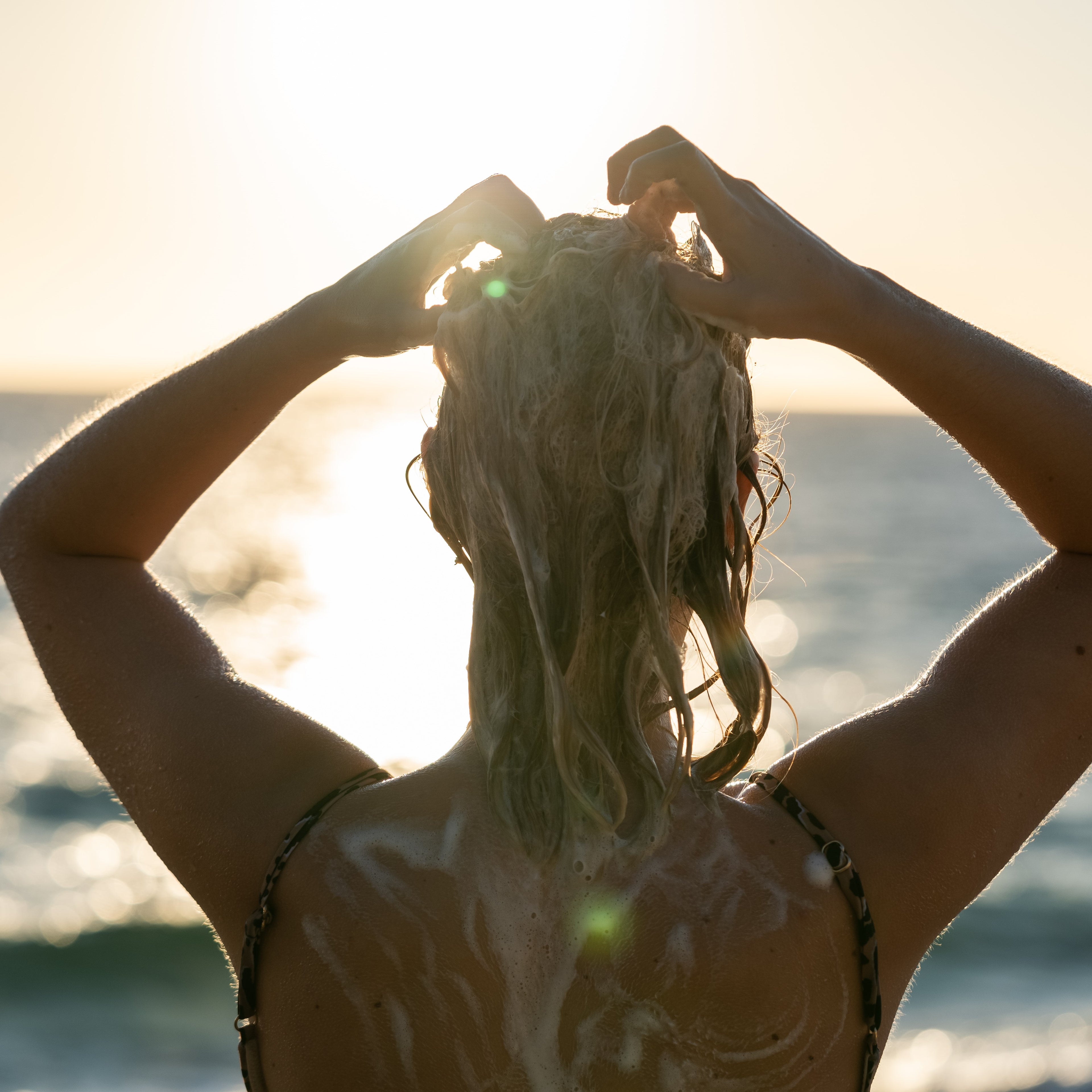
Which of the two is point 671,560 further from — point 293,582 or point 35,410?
point 35,410

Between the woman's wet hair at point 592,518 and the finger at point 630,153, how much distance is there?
0.07 m

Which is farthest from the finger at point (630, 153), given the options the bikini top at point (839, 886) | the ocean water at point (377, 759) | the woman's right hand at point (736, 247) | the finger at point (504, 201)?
the bikini top at point (839, 886)

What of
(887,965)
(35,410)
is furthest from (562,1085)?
(35,410)

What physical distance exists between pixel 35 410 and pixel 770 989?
369ft

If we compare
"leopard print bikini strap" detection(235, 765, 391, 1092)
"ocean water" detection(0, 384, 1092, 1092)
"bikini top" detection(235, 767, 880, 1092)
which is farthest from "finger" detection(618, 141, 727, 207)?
"leopard print bikini strap" detection(235, 765, 391, 1092)

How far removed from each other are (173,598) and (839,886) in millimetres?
1125

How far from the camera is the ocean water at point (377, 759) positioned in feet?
26.5

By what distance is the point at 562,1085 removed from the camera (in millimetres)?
1470

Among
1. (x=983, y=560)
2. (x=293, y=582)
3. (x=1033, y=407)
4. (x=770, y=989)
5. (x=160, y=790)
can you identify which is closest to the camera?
(x=770, y=989)

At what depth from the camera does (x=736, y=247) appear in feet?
4.88

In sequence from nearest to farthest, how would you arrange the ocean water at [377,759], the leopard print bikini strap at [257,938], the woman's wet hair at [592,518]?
the woman's wet hair at [592,518] → the leopard print bikini strap at [257,938] → the ocean water at [377,759]

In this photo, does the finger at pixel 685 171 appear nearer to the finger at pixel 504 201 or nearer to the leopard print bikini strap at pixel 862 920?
the finger at pixel 504 201

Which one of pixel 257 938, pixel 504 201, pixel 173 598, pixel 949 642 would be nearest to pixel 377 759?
pixel 173 598

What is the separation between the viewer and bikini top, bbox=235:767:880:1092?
1507mm
